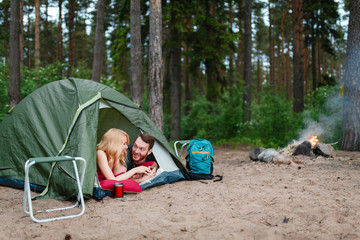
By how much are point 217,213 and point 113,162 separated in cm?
175

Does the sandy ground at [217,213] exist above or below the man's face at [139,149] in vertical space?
below

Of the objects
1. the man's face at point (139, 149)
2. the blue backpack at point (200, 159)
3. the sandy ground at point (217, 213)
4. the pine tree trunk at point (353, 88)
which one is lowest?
the sandy ground at point (217, 213)

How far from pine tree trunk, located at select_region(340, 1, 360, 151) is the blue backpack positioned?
4.61 meters

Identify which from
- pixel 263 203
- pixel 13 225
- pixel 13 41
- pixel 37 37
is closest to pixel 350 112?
pixel 263 203

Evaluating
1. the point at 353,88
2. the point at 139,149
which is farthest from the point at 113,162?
the point at 353,88

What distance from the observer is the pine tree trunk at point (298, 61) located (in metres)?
12.7

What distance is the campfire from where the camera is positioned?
6546 mm

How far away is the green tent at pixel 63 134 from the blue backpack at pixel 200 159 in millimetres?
319

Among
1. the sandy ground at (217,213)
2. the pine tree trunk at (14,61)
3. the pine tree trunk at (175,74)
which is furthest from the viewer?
the pine tree trunk at (175,74)

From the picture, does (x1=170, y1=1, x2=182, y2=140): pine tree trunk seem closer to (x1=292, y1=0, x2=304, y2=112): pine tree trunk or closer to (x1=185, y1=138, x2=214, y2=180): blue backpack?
(x1=292, y1=0, x2=304, y2=112): pine tree trunk

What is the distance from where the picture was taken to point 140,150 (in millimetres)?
4449

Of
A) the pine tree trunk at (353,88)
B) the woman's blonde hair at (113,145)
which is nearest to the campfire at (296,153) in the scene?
the pine tree trunk at (353,88)

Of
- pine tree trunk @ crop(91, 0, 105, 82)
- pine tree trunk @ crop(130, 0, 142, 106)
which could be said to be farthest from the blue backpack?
→ pine tree trunk @ crop(91, 0, 105, 82)

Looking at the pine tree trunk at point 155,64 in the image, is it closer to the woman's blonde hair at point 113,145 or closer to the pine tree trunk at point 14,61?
the woman's blonde hair at point 113,145
